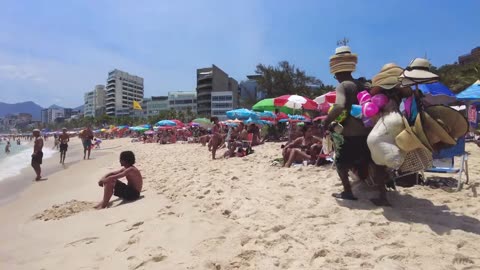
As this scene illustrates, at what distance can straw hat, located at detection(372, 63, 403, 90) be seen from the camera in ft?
10.9

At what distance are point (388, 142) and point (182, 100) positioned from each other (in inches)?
4401

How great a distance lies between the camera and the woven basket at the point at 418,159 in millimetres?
3209

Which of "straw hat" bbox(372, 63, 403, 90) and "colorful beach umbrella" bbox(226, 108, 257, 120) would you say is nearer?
"straw hat" bbox(372, 63, 403, 90)

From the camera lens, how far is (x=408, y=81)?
10.6ft

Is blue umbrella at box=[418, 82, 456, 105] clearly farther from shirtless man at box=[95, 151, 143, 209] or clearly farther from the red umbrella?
shirtless man at box=[95, 151, 143, 209]

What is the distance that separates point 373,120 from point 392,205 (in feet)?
2.91

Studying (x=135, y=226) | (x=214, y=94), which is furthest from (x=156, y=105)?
(x=135, y=226)

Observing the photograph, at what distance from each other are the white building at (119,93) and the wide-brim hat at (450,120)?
135 metres

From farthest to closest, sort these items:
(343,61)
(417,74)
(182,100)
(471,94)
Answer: (182,100), (471,94), (343,61), (417,74)

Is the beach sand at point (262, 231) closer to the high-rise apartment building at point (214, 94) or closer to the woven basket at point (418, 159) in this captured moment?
the woven basket at point (418, 159)

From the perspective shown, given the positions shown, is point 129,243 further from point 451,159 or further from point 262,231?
point 451,159

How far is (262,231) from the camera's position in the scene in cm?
323

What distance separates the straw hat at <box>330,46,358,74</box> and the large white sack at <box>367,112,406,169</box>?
82cm

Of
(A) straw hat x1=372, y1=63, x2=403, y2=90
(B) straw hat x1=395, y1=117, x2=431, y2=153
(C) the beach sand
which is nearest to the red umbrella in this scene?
(C) the beach sand
